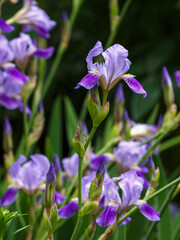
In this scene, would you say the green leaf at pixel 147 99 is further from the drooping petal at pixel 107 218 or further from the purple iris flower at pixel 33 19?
the drooping petal at pixel 107 218

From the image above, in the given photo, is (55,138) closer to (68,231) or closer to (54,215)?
(68,231)

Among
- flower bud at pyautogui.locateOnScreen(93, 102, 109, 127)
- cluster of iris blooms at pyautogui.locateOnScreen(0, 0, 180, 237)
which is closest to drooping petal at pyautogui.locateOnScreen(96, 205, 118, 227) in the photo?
cluster of iris blooms at pyautogui.locateOnScreen(0, 0, 180, 237)

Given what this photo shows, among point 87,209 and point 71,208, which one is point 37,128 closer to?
point 71,208

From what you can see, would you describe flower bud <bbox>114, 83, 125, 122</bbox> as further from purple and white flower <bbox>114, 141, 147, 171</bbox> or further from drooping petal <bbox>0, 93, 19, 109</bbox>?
drooping petal <bbox>0, 93, 19, 109</bbox>

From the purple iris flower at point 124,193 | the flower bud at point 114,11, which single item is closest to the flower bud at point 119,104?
the flower bud at point 114,11

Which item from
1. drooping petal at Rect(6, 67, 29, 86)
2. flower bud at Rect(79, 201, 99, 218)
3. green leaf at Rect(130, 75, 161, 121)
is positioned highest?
drooping petal at Rect(6, 67, 29, 86)

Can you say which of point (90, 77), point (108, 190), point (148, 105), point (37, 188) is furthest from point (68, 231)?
point (148, 105)
